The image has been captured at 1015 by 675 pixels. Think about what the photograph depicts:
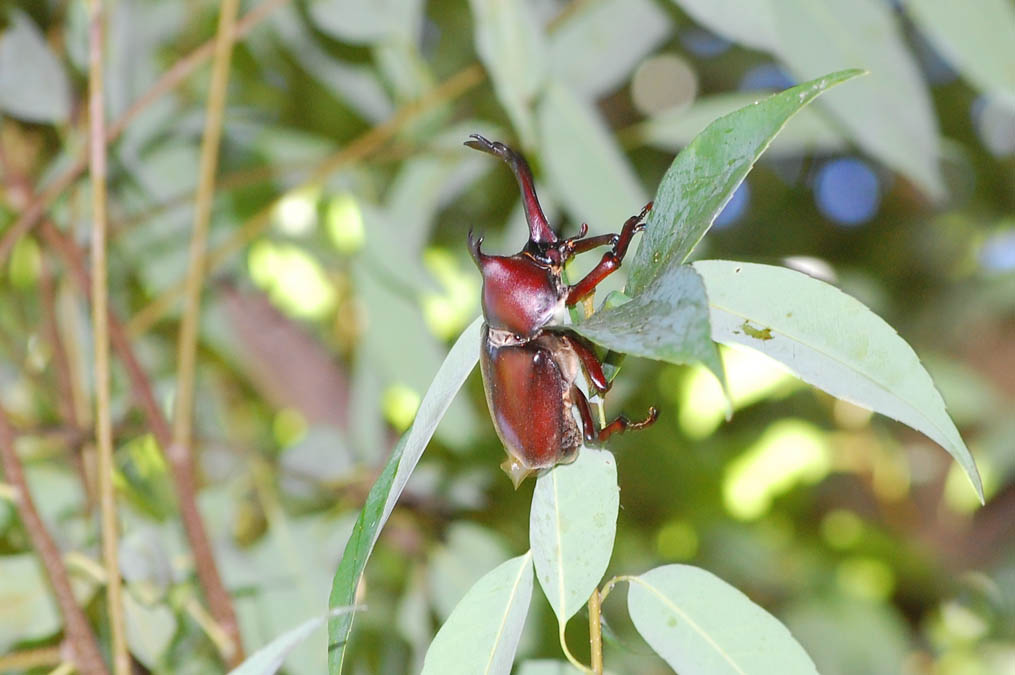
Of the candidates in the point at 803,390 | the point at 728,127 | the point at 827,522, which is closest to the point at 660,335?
the point at 728,127

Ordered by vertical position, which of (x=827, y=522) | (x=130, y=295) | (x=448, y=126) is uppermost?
(x=448, y=126)

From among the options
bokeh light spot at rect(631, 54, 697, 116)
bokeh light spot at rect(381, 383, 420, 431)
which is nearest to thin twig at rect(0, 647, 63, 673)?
bokeh light spot at rect(381, 383, 420, 431)

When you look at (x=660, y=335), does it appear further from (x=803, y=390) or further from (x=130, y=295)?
(x=803, y=390)

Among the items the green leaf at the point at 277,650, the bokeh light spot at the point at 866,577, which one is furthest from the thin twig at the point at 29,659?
the bokeh light spot at the point at 866,577

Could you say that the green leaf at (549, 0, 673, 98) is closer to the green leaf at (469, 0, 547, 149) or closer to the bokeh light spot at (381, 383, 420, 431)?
the green leaf at (469, 0, 547, 149)

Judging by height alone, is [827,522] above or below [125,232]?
below
